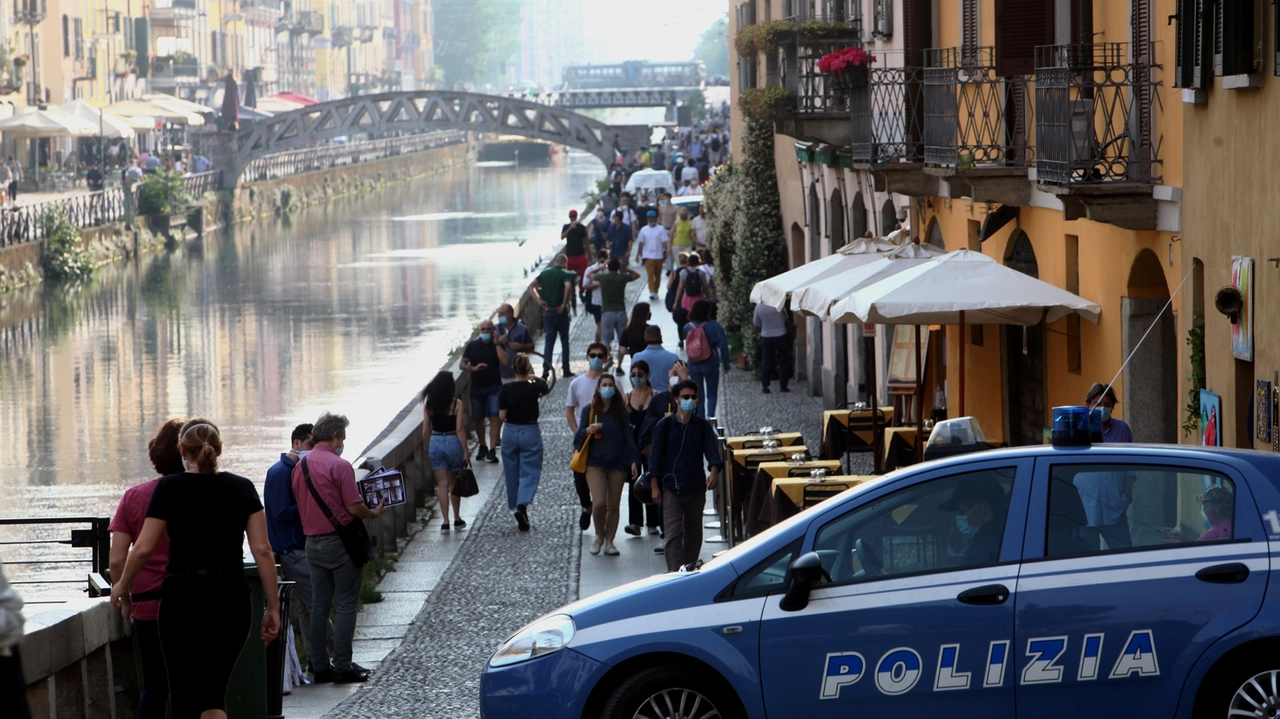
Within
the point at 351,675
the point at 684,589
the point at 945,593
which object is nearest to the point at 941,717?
the point at 945,593

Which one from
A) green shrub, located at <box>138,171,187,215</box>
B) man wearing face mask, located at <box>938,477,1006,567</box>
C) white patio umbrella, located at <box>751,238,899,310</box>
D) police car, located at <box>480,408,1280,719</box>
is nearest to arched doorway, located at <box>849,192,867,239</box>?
white patio umbrella, located at <box>751,238,899,310</box>

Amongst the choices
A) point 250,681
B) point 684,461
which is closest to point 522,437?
point 684,461

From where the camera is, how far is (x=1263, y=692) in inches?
232

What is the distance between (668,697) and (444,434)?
8.41 m

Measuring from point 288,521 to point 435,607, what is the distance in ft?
Answer: 6.78

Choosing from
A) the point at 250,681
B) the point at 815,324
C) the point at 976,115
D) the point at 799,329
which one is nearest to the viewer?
the point at 250,681

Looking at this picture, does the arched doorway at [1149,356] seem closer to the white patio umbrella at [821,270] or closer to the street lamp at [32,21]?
the white patio umbrella at [821,270]

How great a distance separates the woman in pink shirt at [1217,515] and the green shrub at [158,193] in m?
49.5

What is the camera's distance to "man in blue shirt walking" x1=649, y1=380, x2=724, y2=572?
38.2 ft

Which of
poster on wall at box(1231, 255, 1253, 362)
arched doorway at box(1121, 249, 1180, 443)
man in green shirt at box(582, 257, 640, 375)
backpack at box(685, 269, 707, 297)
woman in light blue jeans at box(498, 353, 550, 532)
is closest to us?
poster on wall at box(1231, 255, 1253, 362)

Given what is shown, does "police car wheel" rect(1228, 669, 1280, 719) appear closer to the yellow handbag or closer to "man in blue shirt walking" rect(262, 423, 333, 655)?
"man in blue shirt walking" rect(262, 423, 333, 655)

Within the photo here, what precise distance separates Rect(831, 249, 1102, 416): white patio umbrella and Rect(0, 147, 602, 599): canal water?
713 cm

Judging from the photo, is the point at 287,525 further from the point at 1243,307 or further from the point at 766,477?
the point at 1243,307

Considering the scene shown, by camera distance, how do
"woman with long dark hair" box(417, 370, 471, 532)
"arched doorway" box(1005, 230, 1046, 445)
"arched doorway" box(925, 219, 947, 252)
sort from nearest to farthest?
"arched doorway" box(1005, 230, 1046, 445) < "woman with long dark hair" box(417, 370, 471, 532) < "arched doorway" box(925, 219, 947, 252)
